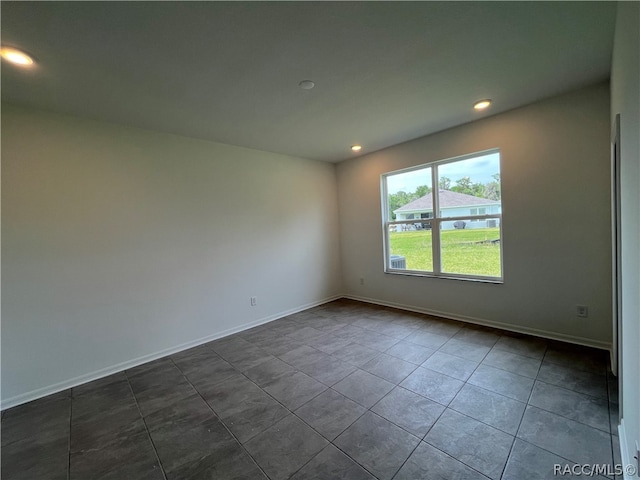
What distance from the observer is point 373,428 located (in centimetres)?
172

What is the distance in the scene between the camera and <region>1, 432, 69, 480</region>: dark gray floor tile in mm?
1511

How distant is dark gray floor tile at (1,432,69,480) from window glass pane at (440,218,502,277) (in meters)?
4.16

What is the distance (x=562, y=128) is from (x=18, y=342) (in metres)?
5.55

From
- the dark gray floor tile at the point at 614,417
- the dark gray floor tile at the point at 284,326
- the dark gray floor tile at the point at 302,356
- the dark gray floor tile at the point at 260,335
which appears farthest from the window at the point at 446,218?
the dark gray floor tile at the point at 260,335

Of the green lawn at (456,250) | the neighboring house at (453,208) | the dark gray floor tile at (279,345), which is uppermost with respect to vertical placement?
the neighboring house at (453,208)

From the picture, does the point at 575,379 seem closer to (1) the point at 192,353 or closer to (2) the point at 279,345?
(2) the point at 279,345

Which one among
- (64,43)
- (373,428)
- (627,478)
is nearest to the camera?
(627,478)

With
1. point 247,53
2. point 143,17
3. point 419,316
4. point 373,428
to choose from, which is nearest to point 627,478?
point 373,428

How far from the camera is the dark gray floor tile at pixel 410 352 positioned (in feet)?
8.46

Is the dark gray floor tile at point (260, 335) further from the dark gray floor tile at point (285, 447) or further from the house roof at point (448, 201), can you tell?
the house roof at point (448, 201)

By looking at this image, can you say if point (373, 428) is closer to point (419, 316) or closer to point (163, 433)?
point (163, 433)

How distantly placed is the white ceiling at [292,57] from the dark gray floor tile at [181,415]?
261 cm

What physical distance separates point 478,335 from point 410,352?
3.18ft

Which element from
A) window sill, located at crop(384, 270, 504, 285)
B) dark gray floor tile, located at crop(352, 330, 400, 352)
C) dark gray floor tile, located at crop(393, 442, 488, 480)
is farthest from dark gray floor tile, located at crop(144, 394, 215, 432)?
window sill, located at crop(384, 270, 504, 285)
